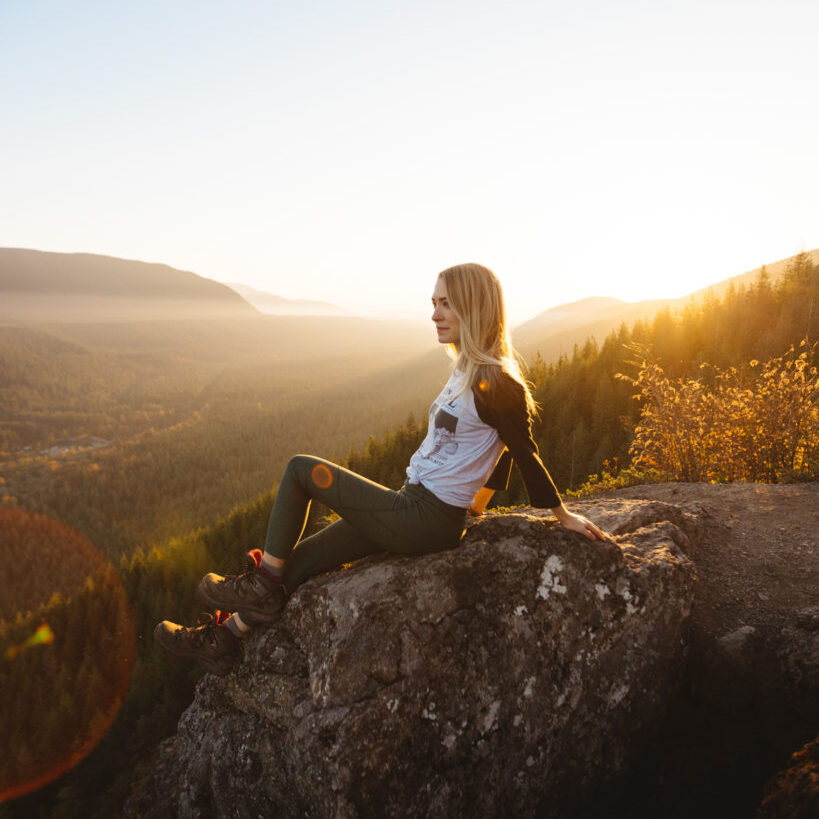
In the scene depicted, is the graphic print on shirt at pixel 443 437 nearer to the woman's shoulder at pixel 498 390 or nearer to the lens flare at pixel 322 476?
the woman's shoulder at pixel 498 390

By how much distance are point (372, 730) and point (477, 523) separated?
70.7 inches

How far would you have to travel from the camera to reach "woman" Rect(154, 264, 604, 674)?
3.49 metres

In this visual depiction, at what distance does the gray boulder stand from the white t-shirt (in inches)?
22.9

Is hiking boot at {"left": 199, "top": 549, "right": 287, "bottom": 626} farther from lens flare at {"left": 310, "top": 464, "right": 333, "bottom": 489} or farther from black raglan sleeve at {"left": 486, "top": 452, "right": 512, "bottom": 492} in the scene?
black raglan sleeve at {"left": 486, "top": 452, "right": 512, "bottom": 492}

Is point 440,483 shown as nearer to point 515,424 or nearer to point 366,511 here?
point 366,511

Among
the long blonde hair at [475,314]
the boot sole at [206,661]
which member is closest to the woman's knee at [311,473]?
the long blonde hair at [475,314]

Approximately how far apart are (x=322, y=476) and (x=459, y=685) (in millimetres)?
1827

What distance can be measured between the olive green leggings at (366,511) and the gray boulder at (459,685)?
228 mm

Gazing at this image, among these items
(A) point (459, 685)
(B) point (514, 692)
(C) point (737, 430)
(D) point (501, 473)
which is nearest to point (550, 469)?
(C) point (737, 430)

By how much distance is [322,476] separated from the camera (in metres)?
3.71

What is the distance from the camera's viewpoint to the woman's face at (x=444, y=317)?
143 inches

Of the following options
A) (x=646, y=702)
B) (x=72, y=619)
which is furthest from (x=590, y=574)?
(x=72, y=619)

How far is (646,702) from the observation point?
340cm

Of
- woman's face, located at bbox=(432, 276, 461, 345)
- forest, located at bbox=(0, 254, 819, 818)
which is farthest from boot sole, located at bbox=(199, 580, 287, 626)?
forest, located at bbox=(0, 254, 819, 818)
